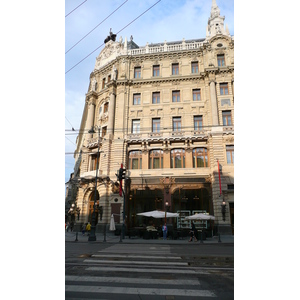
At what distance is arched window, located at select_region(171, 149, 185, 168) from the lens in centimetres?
2403

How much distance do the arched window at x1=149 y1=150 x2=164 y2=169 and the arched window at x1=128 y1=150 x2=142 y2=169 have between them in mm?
1256

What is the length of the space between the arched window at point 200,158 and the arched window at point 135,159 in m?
6.11

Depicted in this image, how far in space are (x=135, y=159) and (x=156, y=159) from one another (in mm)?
2427

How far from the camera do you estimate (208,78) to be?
2612 centimetres

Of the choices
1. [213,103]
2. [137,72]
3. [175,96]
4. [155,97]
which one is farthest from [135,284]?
[137,72]

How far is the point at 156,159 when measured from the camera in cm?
2472

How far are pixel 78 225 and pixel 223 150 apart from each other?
1823 centimetres
